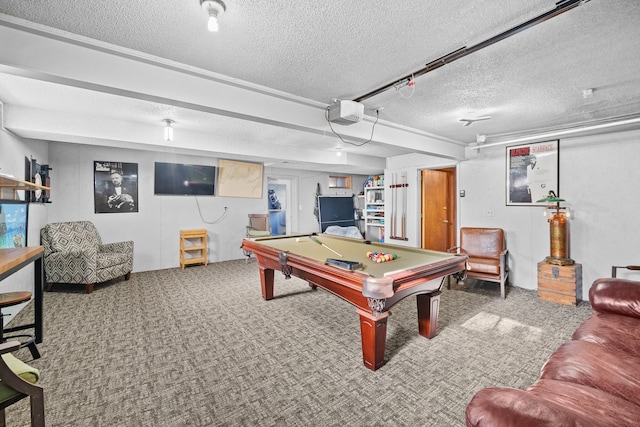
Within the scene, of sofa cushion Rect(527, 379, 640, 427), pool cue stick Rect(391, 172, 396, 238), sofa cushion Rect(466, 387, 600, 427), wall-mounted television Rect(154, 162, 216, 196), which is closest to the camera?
sofa cushion Rect(466, 387, 600, 427)

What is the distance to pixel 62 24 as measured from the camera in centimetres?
176

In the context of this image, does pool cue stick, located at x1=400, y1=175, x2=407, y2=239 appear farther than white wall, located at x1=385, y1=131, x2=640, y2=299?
Yes

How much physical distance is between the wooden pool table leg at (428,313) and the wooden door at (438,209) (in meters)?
3.37

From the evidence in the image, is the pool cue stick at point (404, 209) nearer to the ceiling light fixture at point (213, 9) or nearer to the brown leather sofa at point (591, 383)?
the brown leather sofa at point (591, 383)

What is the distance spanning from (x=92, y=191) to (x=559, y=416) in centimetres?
652

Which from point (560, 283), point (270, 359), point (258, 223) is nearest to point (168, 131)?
point (270, 359)

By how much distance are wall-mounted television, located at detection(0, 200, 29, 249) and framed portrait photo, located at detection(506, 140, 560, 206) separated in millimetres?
6421

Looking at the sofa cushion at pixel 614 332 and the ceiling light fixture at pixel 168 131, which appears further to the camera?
the ceiling light fixture at pixel 168 131

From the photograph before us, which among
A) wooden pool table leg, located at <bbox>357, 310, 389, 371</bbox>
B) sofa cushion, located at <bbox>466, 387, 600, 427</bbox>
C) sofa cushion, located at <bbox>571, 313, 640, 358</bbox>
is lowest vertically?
wooden pool table leg, located at <bbox>357, 310, 389, 371</bbox>

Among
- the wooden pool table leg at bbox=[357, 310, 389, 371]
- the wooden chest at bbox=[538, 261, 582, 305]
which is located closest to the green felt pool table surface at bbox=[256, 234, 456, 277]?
the wooden pool table leg at bbox=[357, 310, 389, 371]

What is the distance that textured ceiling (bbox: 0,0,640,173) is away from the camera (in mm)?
1635

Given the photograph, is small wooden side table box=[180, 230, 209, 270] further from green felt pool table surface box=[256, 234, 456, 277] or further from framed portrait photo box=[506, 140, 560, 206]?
framed portrait photo box=[506, 140, 560, 206]

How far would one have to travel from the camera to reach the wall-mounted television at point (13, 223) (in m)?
2.89

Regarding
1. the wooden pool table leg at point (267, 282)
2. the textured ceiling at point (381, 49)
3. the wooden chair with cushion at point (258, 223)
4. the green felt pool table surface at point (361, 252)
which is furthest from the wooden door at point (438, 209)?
the wooden chair with cushion at point (258, 223)
